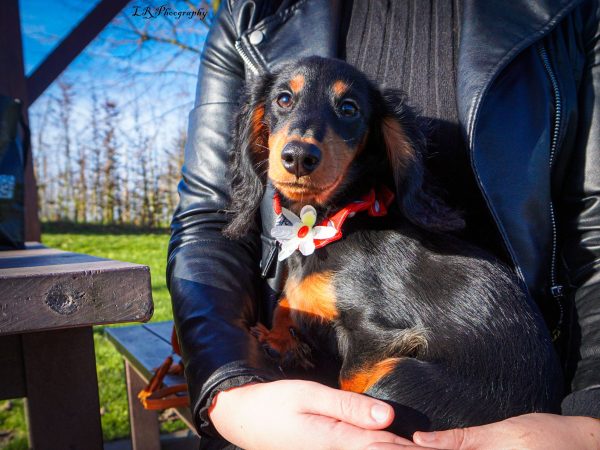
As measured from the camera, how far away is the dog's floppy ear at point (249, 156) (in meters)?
1.55

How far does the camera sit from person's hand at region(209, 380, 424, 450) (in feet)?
3.06

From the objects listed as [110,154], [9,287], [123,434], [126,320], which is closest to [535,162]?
[126,320]

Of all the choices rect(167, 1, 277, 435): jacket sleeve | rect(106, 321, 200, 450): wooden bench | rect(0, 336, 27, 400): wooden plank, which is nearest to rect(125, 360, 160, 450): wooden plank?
rect(106, 321, 200, 450): wooden bench

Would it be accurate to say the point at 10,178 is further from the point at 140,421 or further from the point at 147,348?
the point at 140,421

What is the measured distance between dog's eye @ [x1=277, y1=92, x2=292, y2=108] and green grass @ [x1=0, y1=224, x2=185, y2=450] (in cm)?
209

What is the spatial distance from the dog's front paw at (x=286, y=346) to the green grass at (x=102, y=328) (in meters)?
2.05

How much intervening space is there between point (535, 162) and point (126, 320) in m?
1.07

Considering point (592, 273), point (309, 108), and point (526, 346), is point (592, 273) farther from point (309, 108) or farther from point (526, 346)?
point (309, 108)

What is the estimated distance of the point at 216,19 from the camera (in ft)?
5.81

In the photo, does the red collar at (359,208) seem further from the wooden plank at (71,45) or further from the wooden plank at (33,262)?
the wooden plank at (71,45)

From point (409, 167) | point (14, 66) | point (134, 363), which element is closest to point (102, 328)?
point (14, 66)

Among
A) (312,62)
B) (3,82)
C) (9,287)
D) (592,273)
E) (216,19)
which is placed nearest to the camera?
(9,287)

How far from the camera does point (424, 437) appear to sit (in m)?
0.95

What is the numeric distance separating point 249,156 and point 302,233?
1.05ft
